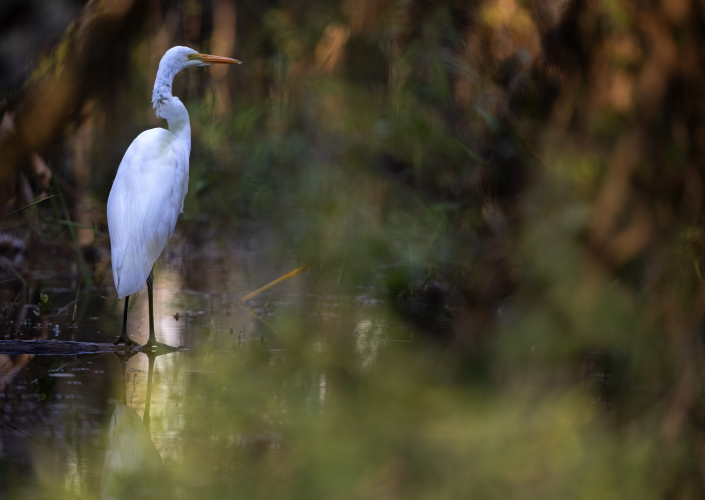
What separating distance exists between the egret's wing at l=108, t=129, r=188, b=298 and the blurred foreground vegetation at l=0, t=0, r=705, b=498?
0.42 meters

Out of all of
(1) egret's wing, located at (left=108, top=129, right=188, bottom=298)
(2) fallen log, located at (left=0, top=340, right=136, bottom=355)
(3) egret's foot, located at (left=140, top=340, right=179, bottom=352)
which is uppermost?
(1) egret's wing, located at (left=108, top=129, right=188, bottom=298)

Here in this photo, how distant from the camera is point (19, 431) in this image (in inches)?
81.0

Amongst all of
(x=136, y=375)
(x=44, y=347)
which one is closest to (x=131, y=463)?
(x=136, y=375)

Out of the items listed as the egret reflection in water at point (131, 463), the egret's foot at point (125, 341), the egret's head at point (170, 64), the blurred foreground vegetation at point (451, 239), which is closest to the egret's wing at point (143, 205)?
the egret's foot at point (125, 341)

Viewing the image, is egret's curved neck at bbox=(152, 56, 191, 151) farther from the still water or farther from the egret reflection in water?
the egret reflection in water

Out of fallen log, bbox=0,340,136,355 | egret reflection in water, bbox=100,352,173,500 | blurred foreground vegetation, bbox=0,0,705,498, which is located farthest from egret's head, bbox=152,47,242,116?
egret reflection in water, bbox=100,352,173,500

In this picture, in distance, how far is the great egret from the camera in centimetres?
303

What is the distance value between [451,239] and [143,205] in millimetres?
1337

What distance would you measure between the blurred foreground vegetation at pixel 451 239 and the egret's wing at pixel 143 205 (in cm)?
42

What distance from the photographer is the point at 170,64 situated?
12.6 feet

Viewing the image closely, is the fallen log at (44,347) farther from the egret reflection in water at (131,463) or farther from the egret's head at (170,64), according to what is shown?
the egret's head at (170,64)

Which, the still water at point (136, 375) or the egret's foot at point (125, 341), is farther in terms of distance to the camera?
the egret's foot at point (125, 341)

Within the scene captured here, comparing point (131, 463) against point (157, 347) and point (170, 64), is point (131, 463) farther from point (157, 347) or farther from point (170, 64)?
point (170, 64)

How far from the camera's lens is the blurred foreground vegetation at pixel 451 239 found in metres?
2.04
